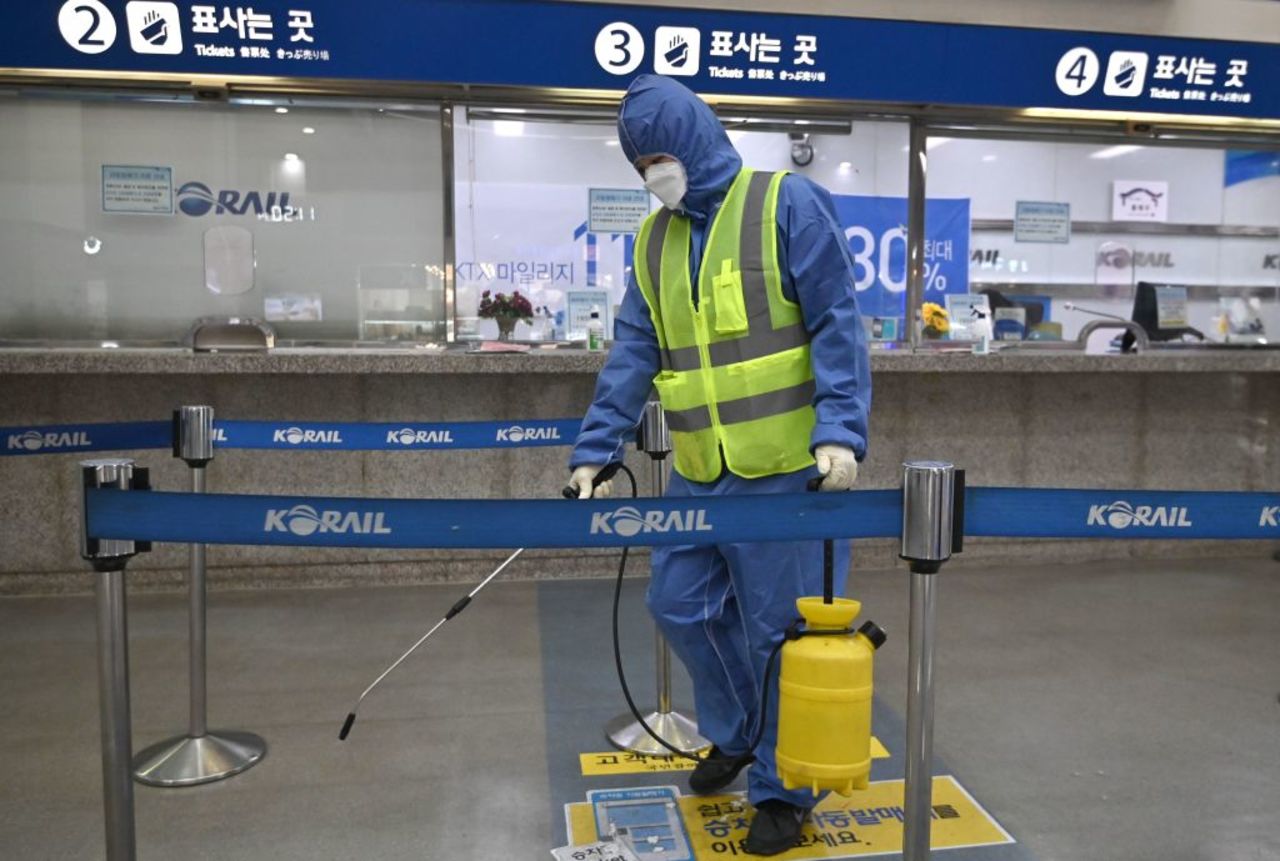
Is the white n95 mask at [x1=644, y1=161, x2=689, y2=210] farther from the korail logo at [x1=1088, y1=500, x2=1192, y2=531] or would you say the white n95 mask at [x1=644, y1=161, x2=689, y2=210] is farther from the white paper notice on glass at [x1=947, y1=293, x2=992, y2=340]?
the white paper notice on glass at [x1=947, y1=293, x2=992, y2=340]

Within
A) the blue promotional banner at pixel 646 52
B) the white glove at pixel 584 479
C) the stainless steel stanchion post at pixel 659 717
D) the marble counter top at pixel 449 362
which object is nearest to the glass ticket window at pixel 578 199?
the blue promotional banner at pixel 646 52

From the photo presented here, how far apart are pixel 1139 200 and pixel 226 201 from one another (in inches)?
220

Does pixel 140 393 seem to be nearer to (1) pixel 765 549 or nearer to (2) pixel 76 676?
(2) pixel 76 676

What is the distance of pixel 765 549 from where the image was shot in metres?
2.31

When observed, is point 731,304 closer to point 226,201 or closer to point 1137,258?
point 226,201

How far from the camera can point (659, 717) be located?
310 cm

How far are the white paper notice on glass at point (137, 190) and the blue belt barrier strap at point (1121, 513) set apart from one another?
4598mm

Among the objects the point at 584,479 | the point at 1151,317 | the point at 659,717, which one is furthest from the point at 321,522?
the point at 1151,317

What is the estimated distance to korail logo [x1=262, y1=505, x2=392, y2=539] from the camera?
5.65 feet

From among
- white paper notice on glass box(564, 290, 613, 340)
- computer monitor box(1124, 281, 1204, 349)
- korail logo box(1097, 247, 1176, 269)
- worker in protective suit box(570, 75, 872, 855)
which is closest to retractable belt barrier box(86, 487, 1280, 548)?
worker in protective suit box(570, 75, 872, 855)

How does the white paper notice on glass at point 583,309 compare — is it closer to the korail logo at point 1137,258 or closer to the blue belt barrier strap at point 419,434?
the blue belt barrier strap at point 419,434

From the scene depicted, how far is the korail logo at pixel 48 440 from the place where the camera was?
8.45 ft

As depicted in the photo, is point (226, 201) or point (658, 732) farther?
point (226, 201)

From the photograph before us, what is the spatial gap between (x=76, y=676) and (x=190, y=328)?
2001 millimetres
